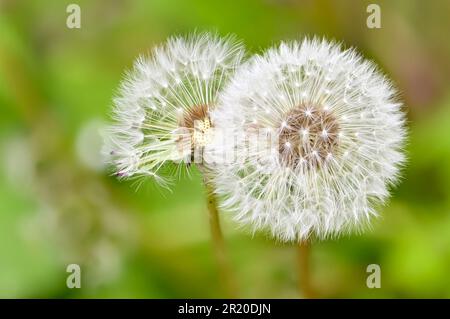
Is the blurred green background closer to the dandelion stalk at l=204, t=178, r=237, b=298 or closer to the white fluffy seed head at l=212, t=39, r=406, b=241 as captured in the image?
the dandelion stalk at l=204, t=178, r=237, b=298

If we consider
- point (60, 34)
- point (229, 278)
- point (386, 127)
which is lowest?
point (229, 278)

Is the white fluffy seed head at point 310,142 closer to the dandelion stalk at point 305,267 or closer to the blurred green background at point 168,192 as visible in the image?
the dandelion stalk at point 305,267

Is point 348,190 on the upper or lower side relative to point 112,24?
lower

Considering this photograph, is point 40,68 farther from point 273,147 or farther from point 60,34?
point 273,147

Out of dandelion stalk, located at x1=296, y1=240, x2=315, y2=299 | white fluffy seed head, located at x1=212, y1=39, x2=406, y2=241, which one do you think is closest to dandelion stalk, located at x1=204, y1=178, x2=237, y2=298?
white fluffy seed head, located at x1=212, y1=39, x2=406, y2=241

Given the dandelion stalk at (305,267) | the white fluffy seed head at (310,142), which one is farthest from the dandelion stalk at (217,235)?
the dandelion stalk at (305,267)

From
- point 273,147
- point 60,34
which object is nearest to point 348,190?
point 273,147

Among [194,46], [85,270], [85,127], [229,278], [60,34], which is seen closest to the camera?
[194,46]
